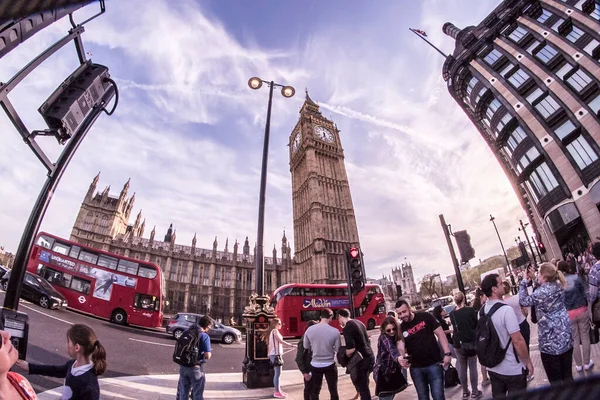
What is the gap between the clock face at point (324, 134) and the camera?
5860cm

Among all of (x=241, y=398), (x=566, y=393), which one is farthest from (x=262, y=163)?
(x=566, y=393)

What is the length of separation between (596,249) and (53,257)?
20.8m

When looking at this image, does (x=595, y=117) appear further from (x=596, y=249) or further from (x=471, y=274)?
(x=471, y=274)

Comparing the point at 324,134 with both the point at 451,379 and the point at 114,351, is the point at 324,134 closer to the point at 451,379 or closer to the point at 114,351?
the point at 114,351

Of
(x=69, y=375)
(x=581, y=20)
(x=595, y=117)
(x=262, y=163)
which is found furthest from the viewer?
(x=581, y=20)

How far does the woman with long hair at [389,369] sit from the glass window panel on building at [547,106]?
2381 centimetres

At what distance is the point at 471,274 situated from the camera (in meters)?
97.1

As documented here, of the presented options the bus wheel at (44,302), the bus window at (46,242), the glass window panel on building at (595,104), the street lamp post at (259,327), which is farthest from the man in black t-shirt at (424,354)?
the glass window panel on building at (595,104)

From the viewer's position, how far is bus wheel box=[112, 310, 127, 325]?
14.6 meters

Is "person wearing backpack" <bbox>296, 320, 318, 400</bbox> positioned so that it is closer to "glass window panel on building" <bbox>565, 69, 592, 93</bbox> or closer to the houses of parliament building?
"glass window panel on building" <bbox>565, 69, 592, 93</bbox>

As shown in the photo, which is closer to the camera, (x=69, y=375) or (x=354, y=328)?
(x=69, y=375)

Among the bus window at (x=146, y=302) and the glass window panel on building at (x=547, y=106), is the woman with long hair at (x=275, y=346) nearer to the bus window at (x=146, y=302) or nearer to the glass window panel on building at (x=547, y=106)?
the bus window at (x=146, y=302)

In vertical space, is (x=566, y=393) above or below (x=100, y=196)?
below

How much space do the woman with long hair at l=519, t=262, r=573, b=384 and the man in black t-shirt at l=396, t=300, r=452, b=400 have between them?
118 centimetres
